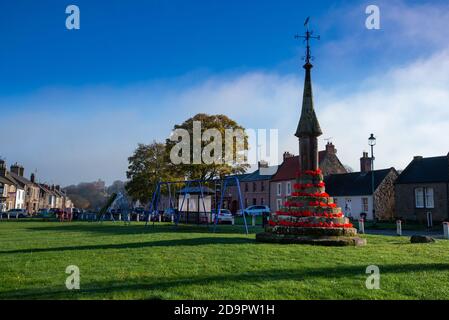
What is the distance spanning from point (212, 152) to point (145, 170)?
487 inches

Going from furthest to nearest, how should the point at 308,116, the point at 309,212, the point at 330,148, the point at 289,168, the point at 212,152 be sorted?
the point at 289,168 < the point at 330,148 < the point at 212,152 < the point at 308,116 < the point at 309,212

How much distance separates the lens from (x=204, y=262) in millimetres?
9477

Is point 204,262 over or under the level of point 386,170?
under

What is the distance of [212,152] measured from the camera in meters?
40.3

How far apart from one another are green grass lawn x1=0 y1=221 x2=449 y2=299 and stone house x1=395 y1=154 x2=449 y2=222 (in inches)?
1040

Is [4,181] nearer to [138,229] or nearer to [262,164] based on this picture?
[262,164]

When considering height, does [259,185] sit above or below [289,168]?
below

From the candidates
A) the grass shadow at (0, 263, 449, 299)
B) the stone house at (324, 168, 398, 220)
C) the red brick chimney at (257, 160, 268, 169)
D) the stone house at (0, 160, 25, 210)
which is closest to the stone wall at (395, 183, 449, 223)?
the stone house at (324, 168, 398, 220)

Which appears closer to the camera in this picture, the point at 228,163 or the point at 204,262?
the point at 204,262

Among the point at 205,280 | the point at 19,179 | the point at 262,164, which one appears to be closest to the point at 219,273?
the point at 205,280

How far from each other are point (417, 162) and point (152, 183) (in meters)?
30.5

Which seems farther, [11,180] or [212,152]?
[11,180]

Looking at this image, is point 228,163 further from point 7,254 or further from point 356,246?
point 7,254

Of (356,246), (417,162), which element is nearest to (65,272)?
(356,246)
